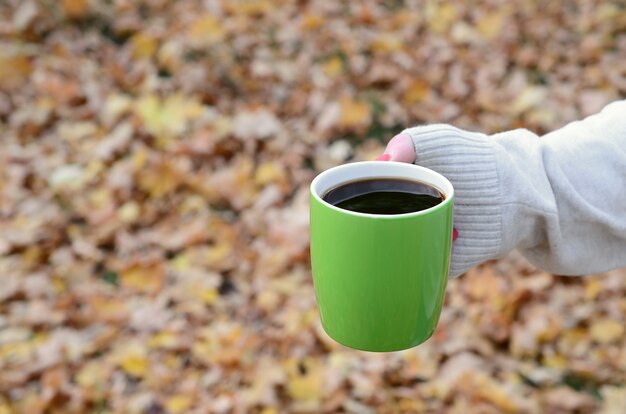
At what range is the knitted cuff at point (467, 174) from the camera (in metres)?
0.88

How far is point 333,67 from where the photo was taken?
9.66 ft

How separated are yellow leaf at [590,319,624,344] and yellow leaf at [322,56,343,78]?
4.73 ft

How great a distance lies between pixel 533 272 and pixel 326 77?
122cm

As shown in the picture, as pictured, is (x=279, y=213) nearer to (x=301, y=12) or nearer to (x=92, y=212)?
(x=92, y=212)

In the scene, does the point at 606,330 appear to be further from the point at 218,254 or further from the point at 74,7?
the point at 74,7

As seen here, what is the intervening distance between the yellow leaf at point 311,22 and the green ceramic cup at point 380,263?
249cm

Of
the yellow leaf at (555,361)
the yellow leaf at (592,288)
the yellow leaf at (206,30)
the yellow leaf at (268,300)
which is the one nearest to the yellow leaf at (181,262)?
the yellow leaf at (268,300)

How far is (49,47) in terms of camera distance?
294cm

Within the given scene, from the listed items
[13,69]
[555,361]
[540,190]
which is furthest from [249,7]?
[540,190]

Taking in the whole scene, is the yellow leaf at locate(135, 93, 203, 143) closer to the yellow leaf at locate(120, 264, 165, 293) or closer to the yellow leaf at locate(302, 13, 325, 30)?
the yellow leaf at locate(120, 264, 165, 293)

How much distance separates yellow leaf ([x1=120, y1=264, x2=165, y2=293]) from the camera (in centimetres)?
203

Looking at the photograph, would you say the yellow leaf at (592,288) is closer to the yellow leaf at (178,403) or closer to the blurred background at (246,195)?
the blurred background at (246,195)

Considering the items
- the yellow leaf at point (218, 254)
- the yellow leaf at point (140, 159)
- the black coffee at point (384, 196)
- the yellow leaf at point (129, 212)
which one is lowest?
the yellow leaf at point (218, 254)

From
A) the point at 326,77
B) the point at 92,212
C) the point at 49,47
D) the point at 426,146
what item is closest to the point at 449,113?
the point at 326,77
